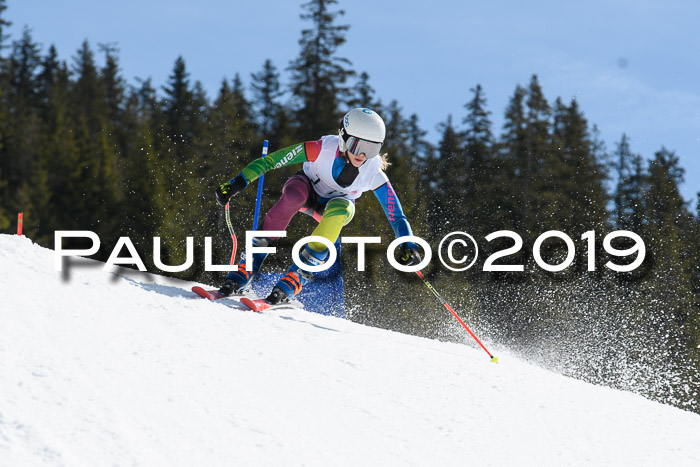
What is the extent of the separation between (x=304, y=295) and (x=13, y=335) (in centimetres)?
316

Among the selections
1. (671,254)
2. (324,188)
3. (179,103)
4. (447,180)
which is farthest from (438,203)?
(324,188)

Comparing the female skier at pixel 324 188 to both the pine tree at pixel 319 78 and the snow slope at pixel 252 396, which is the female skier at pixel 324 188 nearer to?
the snow slope at pixel 252 396

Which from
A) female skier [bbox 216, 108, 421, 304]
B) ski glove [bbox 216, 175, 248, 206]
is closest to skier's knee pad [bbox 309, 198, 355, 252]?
female skier [bbox 216, 108, 421, 304]

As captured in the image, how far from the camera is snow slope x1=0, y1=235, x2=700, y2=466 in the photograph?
86.9 inches

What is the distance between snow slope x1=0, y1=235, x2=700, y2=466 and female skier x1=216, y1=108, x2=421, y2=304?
0.66 metres

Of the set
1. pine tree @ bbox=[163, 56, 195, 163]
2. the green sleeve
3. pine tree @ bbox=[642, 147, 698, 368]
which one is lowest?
pine tree @ bbox=[642, 147, 698, 368]

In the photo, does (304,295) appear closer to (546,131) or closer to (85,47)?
(546,131)

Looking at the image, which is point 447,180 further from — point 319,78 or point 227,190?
point 227,190

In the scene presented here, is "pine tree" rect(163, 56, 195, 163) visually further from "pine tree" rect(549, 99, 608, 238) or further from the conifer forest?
"pine tree" rect(549, 99, 608, 238)

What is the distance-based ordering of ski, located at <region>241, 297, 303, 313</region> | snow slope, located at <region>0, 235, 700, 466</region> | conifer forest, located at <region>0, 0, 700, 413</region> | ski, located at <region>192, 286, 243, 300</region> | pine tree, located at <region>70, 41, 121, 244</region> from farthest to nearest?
pine tree, located at <region>70, 41, 121, 244</region>, conifer forest, located at <region>0, 0, 700, 413</region>, ski, located at <region>192, 286, 243, 300</region>, ski, located at <region>241, 297, 303, 313</region>, snow slope, located at <region>0, 235, 700, 466</region>

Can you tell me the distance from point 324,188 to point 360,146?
1.61 feet

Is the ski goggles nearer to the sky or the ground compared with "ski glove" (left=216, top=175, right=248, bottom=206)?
nearer to the sky

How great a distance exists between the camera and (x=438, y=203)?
32.5m

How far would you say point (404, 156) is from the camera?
108 ft
